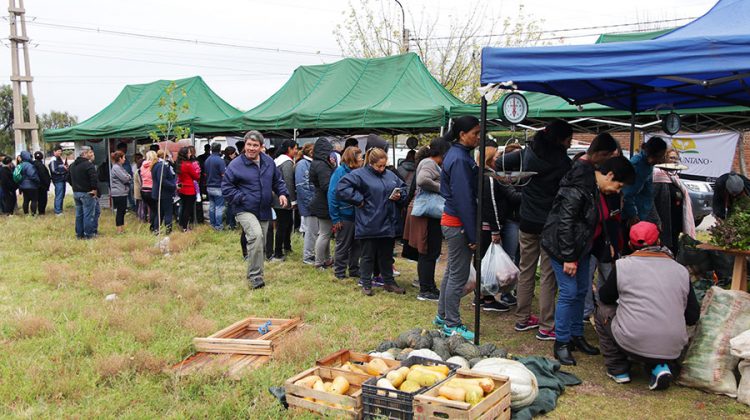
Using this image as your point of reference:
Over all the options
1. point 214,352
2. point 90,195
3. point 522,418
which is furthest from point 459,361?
point 90,195

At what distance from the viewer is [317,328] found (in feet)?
18.2

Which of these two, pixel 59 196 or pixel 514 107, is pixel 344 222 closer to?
pixel 514 107

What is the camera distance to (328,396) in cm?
362

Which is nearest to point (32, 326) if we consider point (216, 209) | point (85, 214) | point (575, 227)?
point (575, 227)

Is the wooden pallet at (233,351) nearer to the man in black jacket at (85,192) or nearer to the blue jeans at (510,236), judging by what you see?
the blue jeans at (510,236)

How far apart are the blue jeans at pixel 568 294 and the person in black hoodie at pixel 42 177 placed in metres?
14.3

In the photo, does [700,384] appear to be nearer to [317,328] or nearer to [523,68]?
[523,68]

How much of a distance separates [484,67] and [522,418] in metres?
2.59

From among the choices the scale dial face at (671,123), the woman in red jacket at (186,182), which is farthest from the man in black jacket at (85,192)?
the scale dial face at (671,123)

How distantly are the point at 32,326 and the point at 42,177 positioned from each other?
11.2 metres

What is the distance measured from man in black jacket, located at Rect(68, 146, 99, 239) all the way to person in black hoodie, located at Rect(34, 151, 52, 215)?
451cm

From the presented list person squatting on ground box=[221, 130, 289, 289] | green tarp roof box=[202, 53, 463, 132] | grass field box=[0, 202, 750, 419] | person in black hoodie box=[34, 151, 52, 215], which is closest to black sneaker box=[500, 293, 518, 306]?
grass field box=[0, 202, 750, 419]

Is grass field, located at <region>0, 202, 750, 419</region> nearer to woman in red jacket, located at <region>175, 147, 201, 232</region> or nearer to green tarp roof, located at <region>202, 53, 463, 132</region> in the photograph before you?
woman in red jacket, located at <region>175, 147, 201, 232</region>

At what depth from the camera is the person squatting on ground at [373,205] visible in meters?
6.71
